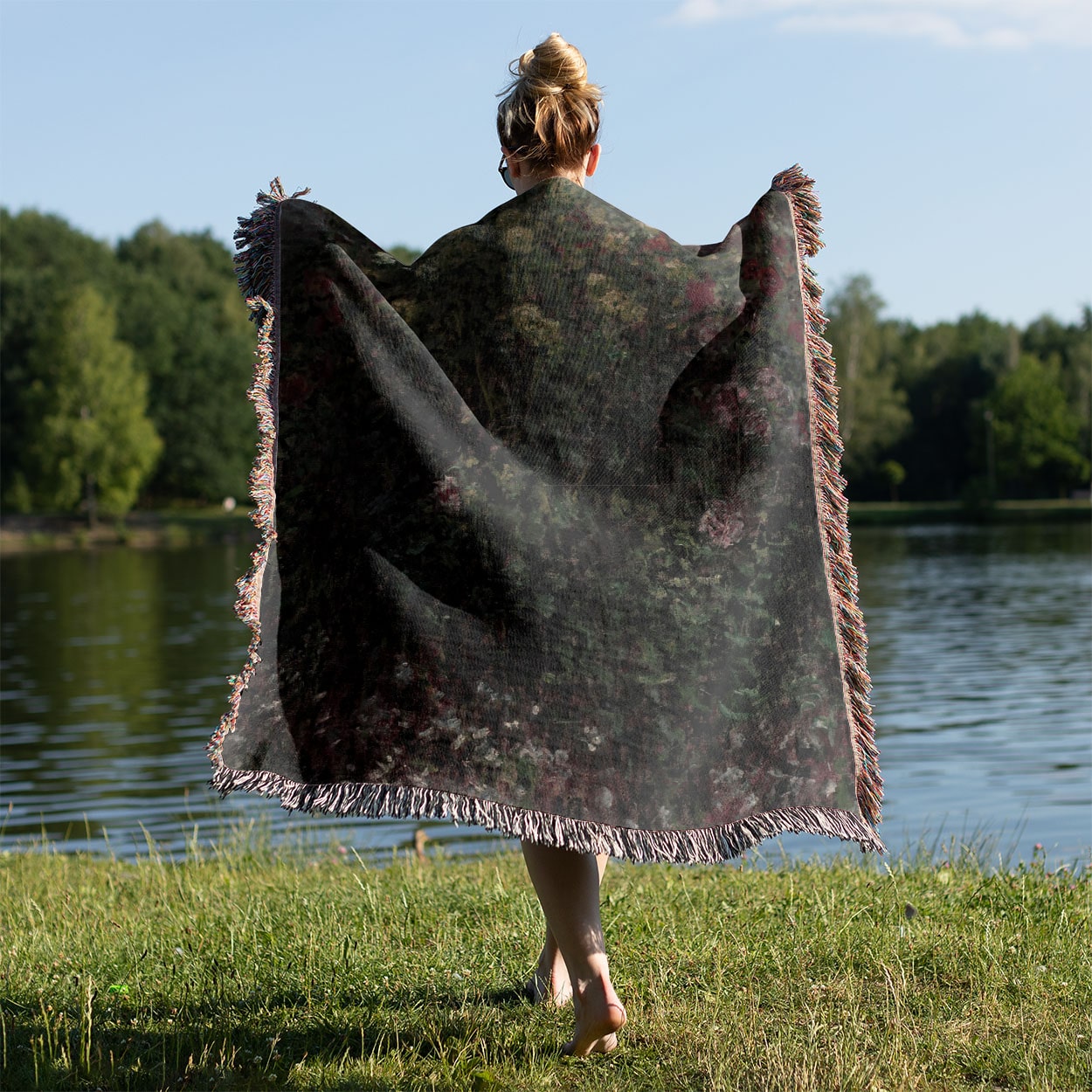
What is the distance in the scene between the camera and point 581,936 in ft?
9.57

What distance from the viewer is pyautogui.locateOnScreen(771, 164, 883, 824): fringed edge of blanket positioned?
10.0 ft

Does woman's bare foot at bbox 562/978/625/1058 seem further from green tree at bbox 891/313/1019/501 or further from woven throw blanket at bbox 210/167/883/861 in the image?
green tree at bbox 891/313/1019/501

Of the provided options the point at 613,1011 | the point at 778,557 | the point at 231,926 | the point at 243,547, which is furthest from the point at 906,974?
the point at 243,547


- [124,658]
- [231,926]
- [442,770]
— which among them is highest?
[442,770]

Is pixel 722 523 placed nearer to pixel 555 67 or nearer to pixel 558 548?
pixel 558 548

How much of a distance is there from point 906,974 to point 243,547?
145 ft

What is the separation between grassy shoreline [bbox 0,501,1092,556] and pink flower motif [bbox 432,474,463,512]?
4665 cm

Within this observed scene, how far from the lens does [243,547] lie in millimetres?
46250

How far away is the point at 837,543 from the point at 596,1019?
1.18 metres

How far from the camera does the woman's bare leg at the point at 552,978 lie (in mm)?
3264

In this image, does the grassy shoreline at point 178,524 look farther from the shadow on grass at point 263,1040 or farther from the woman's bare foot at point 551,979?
the woman's bare foot at point 551,979

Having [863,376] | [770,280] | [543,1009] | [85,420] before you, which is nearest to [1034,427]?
[863,376]

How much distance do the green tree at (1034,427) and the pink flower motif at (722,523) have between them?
67.4 m

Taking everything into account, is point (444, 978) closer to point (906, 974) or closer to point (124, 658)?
point (906, 974)
